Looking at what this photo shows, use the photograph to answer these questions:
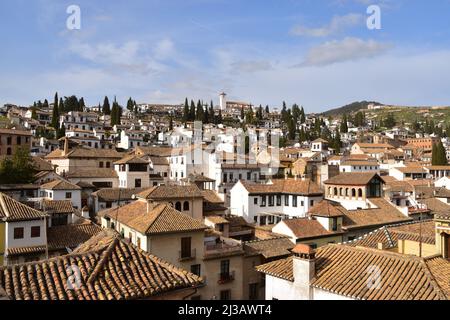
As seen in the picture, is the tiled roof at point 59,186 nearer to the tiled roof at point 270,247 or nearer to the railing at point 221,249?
the railing at point 221,249

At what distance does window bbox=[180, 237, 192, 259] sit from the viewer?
2467cm

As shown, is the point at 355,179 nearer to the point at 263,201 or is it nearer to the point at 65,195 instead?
the point at 263,201

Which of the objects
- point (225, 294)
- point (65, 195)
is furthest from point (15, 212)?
point (225, 294)

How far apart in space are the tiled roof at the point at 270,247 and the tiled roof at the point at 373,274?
11773 mm

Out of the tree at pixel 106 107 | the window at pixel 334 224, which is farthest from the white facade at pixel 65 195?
the tree at pixel 106 107

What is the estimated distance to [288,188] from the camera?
145 ft

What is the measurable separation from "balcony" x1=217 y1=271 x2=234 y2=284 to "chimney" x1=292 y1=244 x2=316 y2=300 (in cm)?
1206

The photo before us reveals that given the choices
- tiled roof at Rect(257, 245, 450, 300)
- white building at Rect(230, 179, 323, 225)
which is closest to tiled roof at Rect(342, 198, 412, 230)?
white building at Rect(230, 179, 323, 225)

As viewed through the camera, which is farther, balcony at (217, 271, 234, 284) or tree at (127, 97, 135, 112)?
tree at (127, 97, 135, 112)

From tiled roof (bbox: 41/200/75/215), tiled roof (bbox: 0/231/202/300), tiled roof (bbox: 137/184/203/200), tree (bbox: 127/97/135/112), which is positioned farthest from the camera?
tree (bbox: 127/97/135/112)

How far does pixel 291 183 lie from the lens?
146ft

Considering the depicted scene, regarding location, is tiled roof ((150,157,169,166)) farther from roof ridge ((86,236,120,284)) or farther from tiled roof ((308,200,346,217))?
roof ridge ((86,236,120,284))
